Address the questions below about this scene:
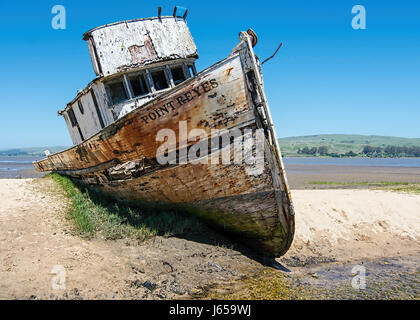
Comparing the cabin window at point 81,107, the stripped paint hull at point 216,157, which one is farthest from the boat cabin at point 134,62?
the stripped paint hull at point 216,157

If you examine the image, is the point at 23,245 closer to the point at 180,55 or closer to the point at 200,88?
the point at 200,88

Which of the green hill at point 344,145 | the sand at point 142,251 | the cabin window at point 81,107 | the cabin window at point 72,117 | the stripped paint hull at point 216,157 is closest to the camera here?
the sand at point 142,251

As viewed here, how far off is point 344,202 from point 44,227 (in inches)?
316

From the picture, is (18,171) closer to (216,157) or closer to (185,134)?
(185,134)

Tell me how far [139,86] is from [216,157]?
309 cm

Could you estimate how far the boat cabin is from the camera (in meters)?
6.93

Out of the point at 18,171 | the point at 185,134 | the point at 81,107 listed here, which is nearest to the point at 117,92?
the point at 81,107

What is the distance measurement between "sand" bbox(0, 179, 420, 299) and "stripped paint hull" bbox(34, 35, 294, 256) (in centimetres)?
69

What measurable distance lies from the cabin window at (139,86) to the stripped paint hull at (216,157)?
1.55 m

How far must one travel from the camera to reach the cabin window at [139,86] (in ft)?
23.5

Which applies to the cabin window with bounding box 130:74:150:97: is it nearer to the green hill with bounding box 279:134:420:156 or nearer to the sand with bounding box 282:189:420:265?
the sand with bounding box 282:189:420:265

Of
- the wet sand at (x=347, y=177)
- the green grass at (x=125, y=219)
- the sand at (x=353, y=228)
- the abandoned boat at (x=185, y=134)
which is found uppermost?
the abandoned boat at (x=185, y=134)

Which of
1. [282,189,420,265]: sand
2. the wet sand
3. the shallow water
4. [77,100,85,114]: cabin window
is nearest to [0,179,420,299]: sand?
[282,189,420,265]: sand

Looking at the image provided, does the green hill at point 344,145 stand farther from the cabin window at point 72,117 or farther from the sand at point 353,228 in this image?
the cabin window at point 72,117
